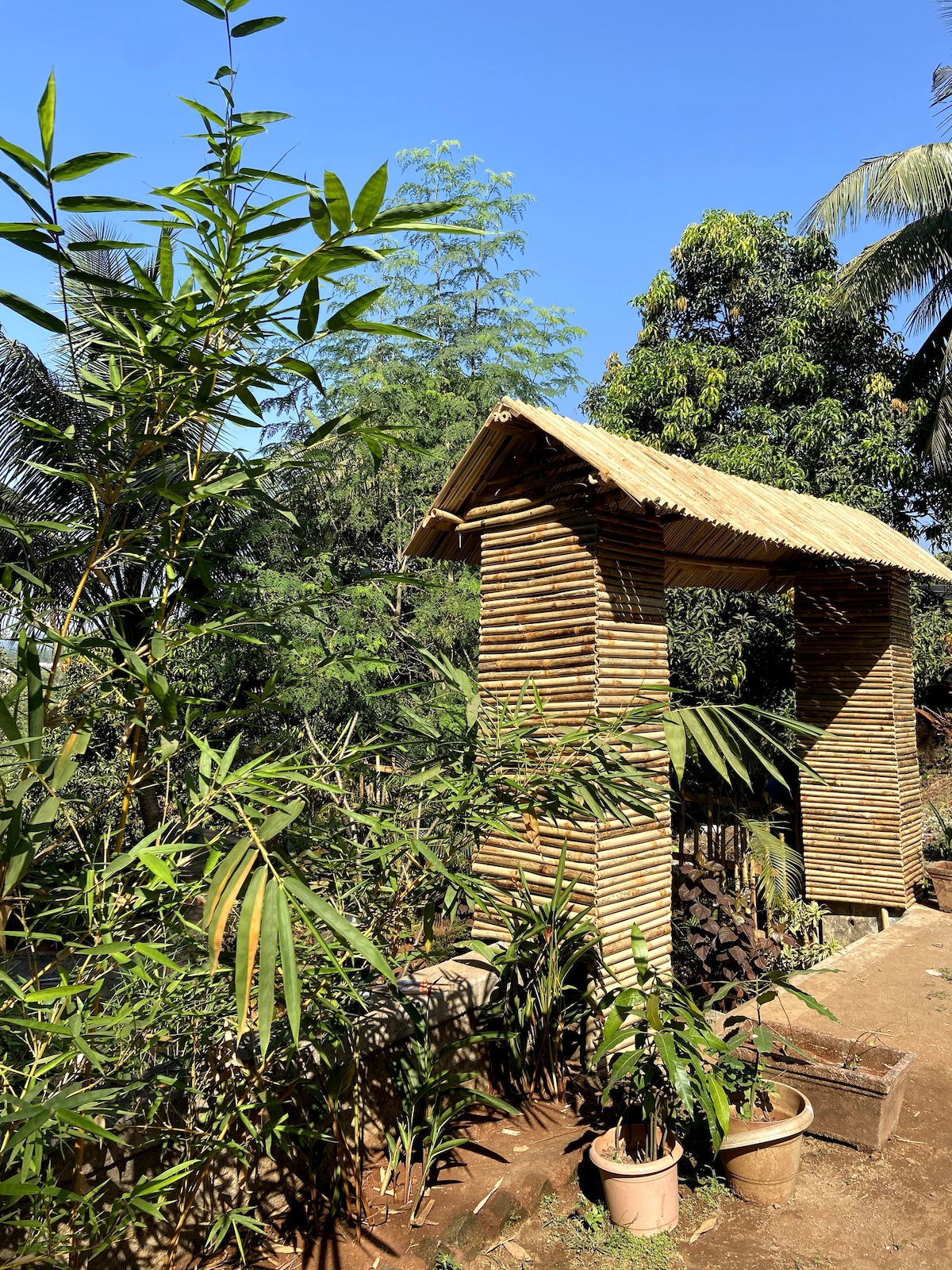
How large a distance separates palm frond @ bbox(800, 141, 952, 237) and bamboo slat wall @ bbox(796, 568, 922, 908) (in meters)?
5.93

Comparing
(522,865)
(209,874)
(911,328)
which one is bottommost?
(522,865)

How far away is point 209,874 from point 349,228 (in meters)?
1.10

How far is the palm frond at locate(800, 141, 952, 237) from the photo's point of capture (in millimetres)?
10039

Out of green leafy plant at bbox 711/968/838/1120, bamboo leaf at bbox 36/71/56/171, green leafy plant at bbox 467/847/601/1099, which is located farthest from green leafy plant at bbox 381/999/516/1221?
bamboo leaf at bbox 36/71/56/171

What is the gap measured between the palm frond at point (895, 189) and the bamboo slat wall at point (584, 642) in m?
8.45

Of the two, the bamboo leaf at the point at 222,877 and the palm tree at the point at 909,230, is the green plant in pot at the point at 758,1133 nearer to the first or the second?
the bamboo leaf at the point at 222,877

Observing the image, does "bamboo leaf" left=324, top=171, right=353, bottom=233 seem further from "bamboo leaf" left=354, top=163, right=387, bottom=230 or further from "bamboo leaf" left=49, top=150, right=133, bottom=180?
"bamboo leaf" left=49, top=150, right=133, bottom=180

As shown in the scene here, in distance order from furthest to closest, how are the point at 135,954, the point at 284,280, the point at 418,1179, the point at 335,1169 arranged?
the point at 418,1179
the point at 335,1169
the point at 135,954
the point at 284,280

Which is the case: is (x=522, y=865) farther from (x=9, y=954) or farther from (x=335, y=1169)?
(x=9, y=954)

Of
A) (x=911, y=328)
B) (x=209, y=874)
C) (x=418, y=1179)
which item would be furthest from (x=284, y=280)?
(x=911, y=328)

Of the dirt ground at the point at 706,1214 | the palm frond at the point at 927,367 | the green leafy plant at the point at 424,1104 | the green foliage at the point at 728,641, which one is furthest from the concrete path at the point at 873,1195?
the palm frond at the point at 927,367

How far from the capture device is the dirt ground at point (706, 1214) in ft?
8.17

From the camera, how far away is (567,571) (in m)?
4.20

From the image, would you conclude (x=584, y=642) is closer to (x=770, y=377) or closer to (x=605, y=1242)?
(x=605, y=1242)
